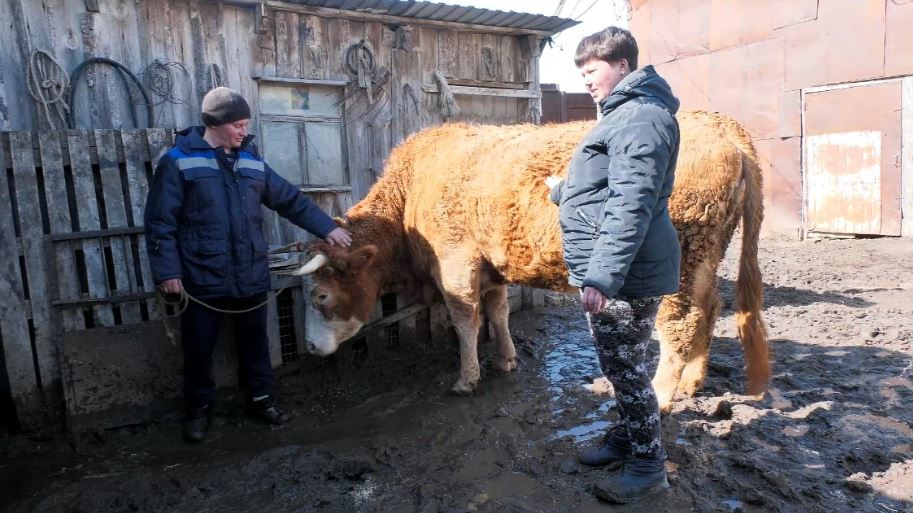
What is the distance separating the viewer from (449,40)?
21.7 feet

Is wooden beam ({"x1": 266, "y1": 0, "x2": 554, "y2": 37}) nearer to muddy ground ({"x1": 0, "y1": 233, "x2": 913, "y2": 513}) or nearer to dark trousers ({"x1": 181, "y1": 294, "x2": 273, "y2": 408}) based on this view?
dark trousers ({"x1": 181, "y1": 294, "x2": 273, "y2": 408})

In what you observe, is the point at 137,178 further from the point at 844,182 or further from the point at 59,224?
the point at 844,182

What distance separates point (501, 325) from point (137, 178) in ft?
10.4

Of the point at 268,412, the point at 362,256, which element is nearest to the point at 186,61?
the point at 362,256

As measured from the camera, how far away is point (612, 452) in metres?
3.43

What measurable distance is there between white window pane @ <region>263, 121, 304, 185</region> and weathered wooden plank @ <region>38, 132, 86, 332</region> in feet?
6.10

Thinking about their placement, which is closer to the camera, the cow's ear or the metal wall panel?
the cow's ear

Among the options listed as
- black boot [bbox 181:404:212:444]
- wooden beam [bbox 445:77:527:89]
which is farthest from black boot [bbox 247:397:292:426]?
wooden beam [bbox 445:77:527:89]

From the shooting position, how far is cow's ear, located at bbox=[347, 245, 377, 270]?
15.5ft

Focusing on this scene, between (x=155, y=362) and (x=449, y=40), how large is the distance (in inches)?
175

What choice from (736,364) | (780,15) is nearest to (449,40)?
A: (736,364)

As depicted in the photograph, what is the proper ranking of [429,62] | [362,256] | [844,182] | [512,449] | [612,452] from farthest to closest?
[844,182]
[429,62]
[362,256]
[512,449]
[612,452]

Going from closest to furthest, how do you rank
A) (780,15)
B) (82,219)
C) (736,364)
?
(82,219) < (736,364) < (780,15)

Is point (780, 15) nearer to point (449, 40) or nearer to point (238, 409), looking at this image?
point (449, 40)
